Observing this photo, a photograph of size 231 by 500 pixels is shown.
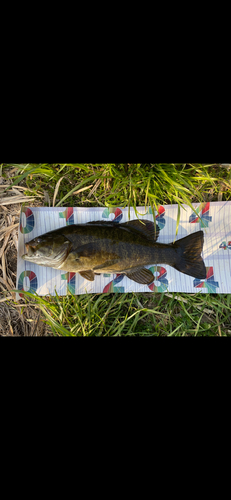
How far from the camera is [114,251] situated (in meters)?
2.60

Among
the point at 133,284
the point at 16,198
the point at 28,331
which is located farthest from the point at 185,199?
the point at 28,331

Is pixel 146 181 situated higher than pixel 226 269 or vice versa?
pixel 146 181

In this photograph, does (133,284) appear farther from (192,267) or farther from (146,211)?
(146,211)

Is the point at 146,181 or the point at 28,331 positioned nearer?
the point at 146,181

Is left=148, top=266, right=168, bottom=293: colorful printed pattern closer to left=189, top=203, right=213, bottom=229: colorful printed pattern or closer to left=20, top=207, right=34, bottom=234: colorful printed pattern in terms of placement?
left=189, top=203, right=213, bottom=229: colorful printed pattern

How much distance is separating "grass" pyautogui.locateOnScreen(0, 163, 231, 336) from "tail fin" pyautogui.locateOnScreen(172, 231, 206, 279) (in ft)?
1.10

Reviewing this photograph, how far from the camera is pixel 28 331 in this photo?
286 centimetres

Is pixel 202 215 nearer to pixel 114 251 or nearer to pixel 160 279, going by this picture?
pixel 160 279

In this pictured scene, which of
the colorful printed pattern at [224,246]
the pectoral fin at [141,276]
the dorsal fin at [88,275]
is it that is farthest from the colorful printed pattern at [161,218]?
the dorsal fin at [88,275]

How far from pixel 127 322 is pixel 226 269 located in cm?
135

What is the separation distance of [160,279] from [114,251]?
0.69 metres

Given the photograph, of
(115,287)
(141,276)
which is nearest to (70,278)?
(115,287)

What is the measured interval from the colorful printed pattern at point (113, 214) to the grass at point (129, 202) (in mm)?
83

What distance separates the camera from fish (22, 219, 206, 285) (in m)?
2.60
